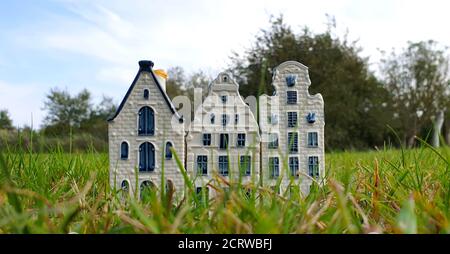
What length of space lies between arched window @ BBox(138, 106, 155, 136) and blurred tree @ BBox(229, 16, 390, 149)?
1307 centimetres

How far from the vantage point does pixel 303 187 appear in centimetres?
289

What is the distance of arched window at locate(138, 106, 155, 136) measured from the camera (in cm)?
280

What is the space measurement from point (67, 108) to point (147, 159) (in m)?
26.9

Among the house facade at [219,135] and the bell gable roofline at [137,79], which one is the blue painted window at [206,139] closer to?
the house facade at [219,135]

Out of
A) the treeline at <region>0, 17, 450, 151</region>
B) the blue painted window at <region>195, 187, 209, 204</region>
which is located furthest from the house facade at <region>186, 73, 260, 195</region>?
the treeline at <region>0, 17, 450, 151</region>

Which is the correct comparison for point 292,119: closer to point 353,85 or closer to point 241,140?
point 241,140

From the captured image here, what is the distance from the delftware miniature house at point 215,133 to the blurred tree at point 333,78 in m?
12.8

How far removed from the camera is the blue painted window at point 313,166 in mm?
2914

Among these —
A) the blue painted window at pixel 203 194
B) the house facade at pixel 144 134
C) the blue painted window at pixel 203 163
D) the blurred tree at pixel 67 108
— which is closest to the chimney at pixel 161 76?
the house facade at pixel 144 134

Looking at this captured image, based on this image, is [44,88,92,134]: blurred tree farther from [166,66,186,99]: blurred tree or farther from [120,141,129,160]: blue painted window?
[120,141,129,160]: blue painted window

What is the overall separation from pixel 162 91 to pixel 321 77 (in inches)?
599

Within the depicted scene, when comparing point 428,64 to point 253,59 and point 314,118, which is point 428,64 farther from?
point 314,118

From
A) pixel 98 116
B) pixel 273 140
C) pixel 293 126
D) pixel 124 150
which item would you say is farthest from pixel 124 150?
pixel 98 116
